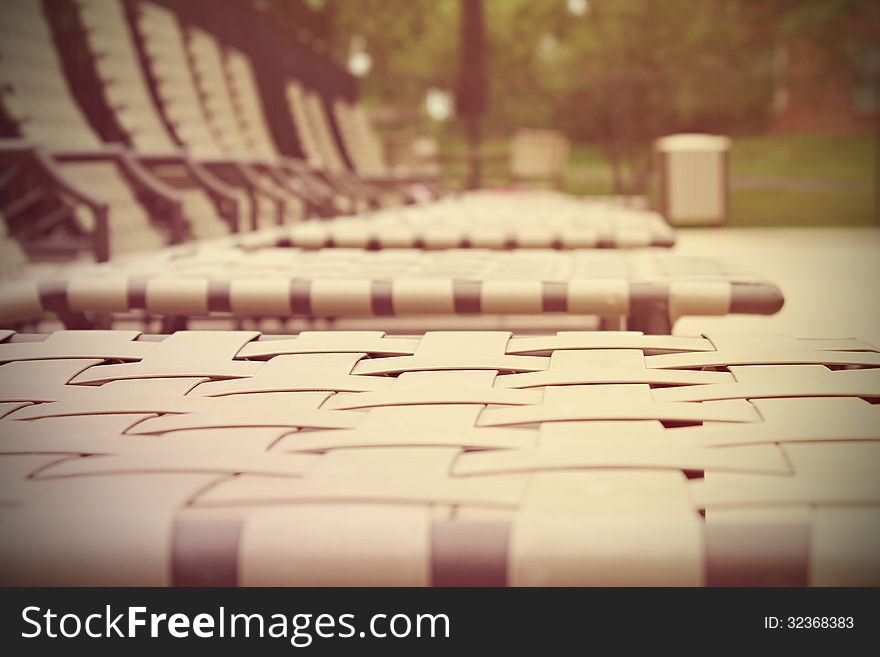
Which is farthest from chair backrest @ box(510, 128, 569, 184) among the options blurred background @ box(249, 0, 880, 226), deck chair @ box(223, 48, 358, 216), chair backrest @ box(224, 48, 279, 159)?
chair backrest @ box(224, 48, 279, 159)

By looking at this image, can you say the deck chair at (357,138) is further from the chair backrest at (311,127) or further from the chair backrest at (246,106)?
the chair backrest at (246,106)

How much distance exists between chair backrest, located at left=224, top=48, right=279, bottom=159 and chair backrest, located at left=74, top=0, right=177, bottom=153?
3.98 ft

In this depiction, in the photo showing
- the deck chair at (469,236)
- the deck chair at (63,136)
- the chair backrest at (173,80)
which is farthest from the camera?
the chair backrest at (173,80)

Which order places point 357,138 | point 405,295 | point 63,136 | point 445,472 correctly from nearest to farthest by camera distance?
1. point 445,472
2. point 405,295
3. point 63,136
4. point 357,138

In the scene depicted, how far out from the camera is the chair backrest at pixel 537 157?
9234mm

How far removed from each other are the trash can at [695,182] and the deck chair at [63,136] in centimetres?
631

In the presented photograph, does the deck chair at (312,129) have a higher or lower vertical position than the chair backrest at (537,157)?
higher

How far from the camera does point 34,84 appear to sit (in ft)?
9.50

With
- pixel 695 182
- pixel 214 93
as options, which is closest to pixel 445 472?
pixel 214 93

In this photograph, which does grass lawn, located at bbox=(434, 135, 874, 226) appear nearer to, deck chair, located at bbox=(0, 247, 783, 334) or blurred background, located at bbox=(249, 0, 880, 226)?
blurred background, located at bbox=(249, 0, 880, 226)

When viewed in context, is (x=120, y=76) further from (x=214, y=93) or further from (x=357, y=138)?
(x=357, y=138)

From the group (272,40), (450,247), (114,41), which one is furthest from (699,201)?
(450,247)

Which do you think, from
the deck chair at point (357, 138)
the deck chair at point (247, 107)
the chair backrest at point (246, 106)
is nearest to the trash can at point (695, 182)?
the deck chair at point (357, 138)

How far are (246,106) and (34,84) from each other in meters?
2.33
